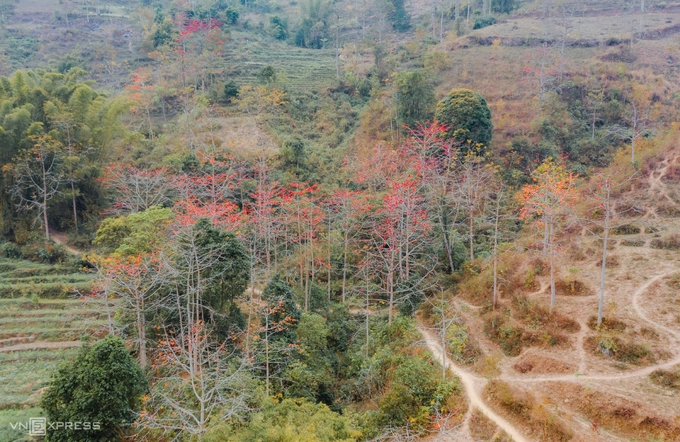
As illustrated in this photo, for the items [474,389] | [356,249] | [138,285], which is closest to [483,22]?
[356,249]

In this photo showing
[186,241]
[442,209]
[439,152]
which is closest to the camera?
[186,241]

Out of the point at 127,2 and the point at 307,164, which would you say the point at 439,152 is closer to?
the point at 307,164

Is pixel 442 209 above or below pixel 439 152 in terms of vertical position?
below

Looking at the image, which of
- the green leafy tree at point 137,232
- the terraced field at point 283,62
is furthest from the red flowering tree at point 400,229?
the terraced field at point 283,62

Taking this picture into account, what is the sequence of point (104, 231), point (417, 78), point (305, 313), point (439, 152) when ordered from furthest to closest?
point (417, 78), point (439, 152), point (104, 231), point (305, 313)

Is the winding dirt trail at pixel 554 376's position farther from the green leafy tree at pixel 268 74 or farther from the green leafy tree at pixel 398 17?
the green leafy tree at pixel 398 17

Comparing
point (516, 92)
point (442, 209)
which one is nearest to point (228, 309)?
point (442, 209)

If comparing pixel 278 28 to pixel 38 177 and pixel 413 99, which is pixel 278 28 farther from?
pixel 38 177
